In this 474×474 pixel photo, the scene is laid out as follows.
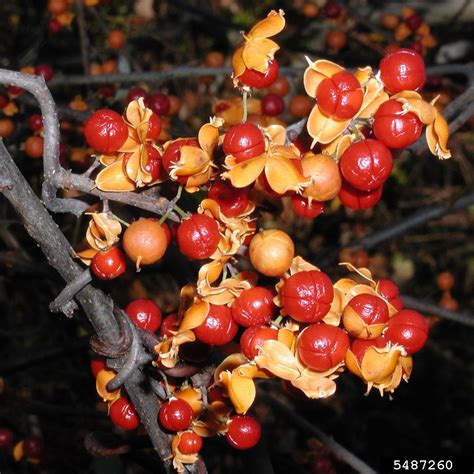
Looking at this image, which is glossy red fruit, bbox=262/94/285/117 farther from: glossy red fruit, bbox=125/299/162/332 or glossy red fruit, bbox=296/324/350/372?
glossy red fruit, bbox=296/324/350/372

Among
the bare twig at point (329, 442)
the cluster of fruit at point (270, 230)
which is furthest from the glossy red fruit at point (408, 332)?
the bare twig at point (329, 442)

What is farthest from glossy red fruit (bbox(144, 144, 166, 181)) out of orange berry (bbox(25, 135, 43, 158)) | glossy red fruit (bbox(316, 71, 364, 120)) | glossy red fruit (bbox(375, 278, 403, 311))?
orange berry (bbox(25, 135, 43, 158))

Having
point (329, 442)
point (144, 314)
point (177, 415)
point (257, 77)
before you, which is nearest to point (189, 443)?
point (177, 415)

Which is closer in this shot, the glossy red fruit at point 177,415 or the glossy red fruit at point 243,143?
the glossy red fruit at point 243,143

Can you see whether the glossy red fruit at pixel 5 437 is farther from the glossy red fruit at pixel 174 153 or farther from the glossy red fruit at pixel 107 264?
the glossy red fruit at pixel 174 153

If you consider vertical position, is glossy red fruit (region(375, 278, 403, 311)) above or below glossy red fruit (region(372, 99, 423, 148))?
below

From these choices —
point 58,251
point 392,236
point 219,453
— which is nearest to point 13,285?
point 219,453
